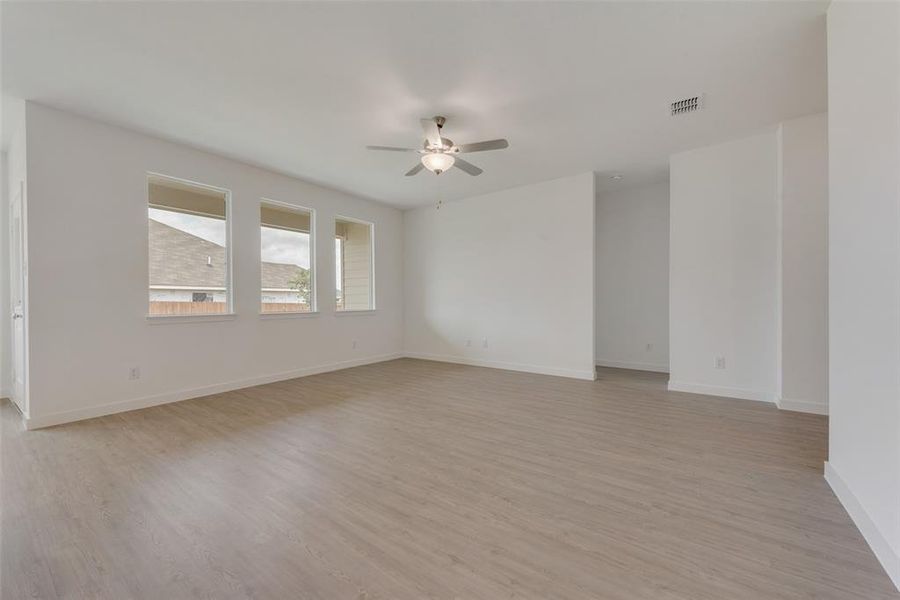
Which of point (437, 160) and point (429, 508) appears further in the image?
point (437, 160)

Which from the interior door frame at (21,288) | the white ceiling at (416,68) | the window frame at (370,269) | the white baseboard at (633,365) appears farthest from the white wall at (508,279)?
the interior door frame at (21,288)

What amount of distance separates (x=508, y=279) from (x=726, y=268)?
9.12 ft

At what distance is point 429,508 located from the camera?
6.37ft

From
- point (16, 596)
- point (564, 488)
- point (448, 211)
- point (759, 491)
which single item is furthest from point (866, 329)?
point (448, 211)

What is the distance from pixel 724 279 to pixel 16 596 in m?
5.61

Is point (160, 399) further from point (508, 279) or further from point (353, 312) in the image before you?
point (508, 279)

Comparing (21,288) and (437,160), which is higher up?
(437,160)

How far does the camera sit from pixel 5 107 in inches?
124

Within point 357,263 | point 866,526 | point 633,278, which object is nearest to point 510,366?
point 633,278

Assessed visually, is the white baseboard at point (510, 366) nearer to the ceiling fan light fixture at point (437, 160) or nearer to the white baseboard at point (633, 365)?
the white baseboard at point (633, 365)

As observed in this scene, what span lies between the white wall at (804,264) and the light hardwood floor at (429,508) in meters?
0.41

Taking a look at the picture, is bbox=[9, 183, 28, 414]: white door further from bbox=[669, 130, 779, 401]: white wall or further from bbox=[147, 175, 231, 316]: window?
bbox=[669, 130, 779, 401]: white wall

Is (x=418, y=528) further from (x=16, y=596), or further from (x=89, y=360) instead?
(x=89, y=360)

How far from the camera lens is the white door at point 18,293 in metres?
3.34
